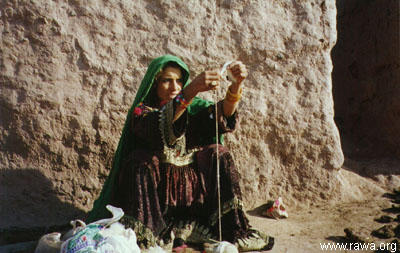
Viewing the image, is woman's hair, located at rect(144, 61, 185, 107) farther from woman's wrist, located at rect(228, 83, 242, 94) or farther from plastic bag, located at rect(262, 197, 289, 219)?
plastic bag, located at rect(262, 197, 289, 219)

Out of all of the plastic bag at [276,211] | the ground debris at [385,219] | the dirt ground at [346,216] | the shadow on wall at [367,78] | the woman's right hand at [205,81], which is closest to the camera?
the woman's right hand at [205,81]

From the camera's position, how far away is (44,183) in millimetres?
3695

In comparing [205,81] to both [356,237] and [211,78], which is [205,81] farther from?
[356,237]

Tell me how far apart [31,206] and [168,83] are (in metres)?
1.46

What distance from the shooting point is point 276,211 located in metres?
3.88

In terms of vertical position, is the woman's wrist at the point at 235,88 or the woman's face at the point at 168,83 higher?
the woman's face at the point at 168,83

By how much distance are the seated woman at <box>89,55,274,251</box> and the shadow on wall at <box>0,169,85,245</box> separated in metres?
0.58

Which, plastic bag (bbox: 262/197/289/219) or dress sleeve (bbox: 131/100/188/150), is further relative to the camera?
plastic bag (bbox: 262/197/289/219)

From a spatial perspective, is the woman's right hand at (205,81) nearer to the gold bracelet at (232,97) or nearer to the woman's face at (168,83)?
the gold bracelet at (232,97)

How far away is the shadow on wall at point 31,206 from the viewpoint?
350 centimetres

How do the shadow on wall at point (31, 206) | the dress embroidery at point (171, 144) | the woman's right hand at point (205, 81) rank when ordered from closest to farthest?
the woman's right hand at point (205, 81) → the dress embroidery at point (171, 144) → the shadow on wall at point (31, 206)

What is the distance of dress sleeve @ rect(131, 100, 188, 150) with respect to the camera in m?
2.88

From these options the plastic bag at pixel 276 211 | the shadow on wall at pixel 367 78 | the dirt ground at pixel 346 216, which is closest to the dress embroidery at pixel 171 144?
the dirt ground at pixel 346 216

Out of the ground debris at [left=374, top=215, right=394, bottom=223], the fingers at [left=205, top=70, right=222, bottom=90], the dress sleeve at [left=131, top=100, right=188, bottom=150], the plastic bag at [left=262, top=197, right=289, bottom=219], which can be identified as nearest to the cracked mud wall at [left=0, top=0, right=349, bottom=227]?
the plastic bag at [left=262, top=197, right=289, bottom=219]
